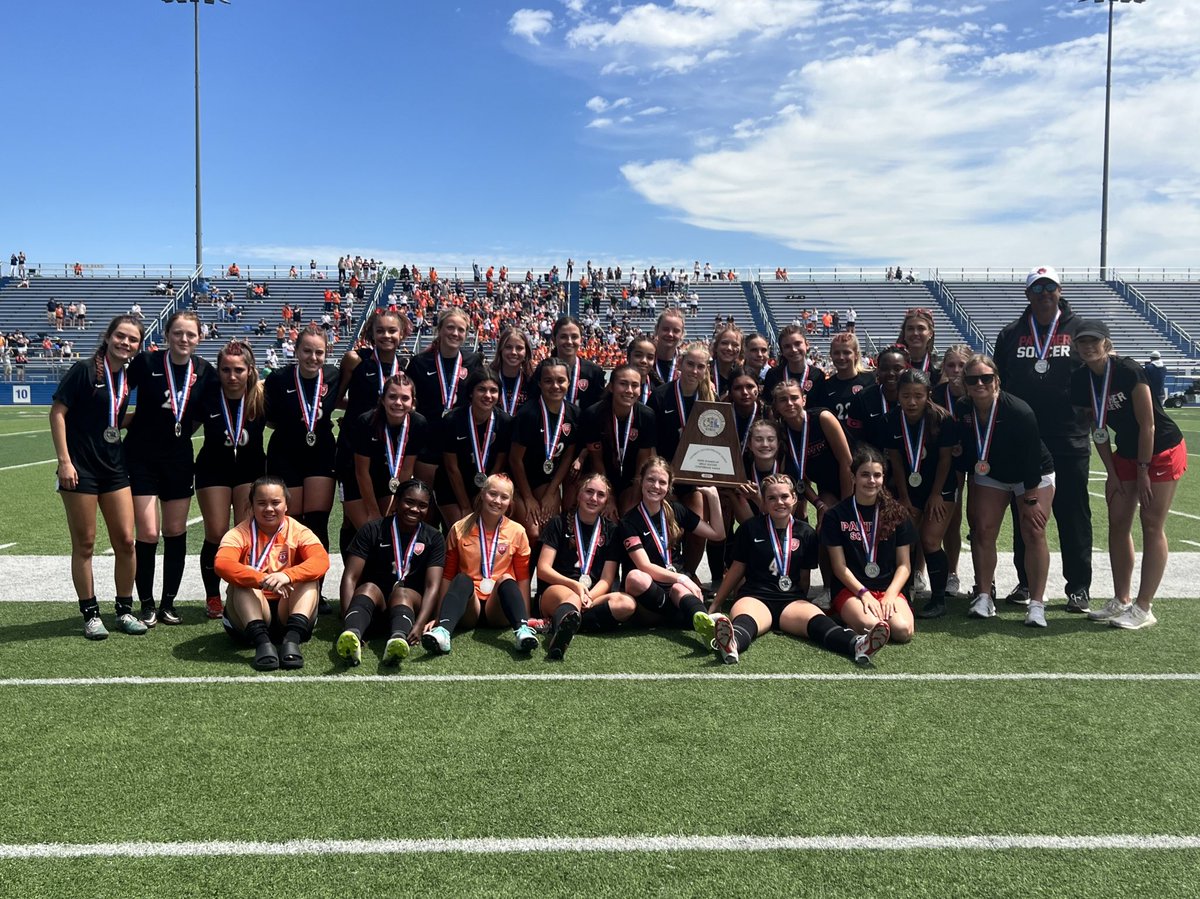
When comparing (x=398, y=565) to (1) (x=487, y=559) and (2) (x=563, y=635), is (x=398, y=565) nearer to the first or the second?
(1) (x=487, y=559)

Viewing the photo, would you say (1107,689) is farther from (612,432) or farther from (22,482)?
(22,482)

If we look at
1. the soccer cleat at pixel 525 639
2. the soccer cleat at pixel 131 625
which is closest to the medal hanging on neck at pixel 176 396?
the soccer cleat at pixel 131 625

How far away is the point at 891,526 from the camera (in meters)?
5.03

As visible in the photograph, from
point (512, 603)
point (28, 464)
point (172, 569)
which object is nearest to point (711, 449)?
point (512, 603)

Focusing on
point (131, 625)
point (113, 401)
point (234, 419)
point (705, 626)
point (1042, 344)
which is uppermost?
point (1042, 344)

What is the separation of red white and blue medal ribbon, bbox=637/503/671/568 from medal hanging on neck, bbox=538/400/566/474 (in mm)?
654

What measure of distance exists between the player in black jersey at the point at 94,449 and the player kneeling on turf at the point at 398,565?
133cm

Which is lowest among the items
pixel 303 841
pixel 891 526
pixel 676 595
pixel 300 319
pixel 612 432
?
pixel 303 841

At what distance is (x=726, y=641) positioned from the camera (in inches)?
179

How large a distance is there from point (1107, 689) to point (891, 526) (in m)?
1.35

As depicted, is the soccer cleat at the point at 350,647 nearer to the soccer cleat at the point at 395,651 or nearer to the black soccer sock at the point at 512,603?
the soccer cleat at the point at 395,651

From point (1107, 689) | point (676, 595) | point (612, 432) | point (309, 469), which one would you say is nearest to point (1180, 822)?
point (1107, 689)

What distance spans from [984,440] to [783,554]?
148 centimetres

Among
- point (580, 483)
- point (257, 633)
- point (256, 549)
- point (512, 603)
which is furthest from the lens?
point (580, 483)
